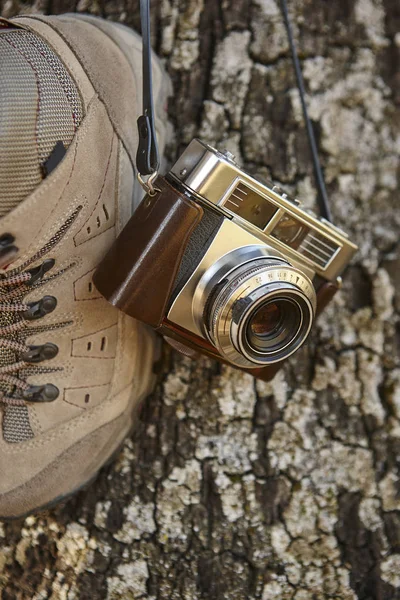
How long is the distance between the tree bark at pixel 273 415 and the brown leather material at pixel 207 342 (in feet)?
0.25

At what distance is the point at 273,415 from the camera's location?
0.98 m

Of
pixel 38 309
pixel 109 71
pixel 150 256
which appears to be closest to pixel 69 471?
pixel 38 309

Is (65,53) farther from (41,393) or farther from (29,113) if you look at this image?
(41,393)

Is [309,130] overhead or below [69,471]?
overhead

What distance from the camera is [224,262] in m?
0.83

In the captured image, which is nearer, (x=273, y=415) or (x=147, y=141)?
(x=147, y=141)

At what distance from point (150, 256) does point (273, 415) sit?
37 cm

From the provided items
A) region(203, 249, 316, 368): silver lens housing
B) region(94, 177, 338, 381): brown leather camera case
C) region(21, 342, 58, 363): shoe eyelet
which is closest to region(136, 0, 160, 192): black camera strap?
region(94, 177, 338, 381): brown leather camera case

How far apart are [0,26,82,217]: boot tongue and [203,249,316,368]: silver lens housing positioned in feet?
0.96

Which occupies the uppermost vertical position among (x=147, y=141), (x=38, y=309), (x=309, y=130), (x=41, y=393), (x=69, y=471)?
(x=309, y=130)

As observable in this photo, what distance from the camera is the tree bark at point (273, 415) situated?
0.97m

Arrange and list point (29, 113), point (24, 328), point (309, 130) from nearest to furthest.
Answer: point (29, 113), point (24, 328), point (309, 130)

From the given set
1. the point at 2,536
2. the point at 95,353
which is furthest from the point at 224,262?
the point at 2,536

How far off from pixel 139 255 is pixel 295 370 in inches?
14.5
